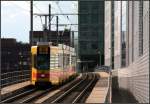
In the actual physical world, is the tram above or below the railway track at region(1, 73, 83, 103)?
above

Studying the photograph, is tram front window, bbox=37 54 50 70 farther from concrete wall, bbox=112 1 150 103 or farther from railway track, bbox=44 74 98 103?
concrete wall, bbox=112 1 150 103

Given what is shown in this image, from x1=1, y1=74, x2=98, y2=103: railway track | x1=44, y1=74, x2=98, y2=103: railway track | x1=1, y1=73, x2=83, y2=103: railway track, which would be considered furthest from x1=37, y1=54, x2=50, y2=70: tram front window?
x1=44, y1=74, x2=98, y2=103: railway track

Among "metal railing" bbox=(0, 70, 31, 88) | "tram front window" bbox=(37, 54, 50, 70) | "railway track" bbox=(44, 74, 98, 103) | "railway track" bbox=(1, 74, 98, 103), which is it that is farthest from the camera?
"tram front window" bbox=(37, 54, 50, 70)

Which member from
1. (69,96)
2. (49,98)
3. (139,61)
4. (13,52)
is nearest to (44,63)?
(69,96)

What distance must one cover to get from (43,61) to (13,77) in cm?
226

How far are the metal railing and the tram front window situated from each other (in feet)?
5.70

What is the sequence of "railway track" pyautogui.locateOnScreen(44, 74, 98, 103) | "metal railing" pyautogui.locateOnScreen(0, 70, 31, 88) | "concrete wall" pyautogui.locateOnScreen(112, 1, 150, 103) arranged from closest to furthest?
"concrete wall" pyautogui.locateOnScreen(112, 1, 150, 103), "railway track" pyautogui.locateOnScreen(44, 74, 98, 103), "metal railing" pyautogui.locateOnScreen(0, 70, 31, 88)

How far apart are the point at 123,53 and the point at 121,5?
13.6 feet

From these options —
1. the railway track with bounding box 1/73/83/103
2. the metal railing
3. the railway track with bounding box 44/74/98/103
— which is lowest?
the railway track with bounding box 44/74/98/103

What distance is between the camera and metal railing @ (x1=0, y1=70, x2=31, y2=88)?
35.7m

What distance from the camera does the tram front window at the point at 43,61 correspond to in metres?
39.5

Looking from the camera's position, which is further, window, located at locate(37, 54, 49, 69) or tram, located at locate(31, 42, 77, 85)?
window, located at locate(37, 54, 49, 69)

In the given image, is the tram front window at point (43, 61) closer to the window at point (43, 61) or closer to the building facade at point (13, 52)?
the window at point (43, 61)

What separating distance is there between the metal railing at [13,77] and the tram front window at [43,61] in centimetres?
174
